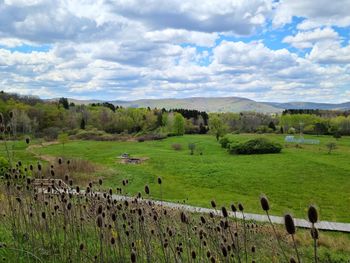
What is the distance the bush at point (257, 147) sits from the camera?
6688cm

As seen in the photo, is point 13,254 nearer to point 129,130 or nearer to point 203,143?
point 203,143

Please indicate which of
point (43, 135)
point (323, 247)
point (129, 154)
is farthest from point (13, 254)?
point (43, 135)

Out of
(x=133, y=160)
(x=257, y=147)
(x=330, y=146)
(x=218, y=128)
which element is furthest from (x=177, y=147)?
(x=330, y=146)

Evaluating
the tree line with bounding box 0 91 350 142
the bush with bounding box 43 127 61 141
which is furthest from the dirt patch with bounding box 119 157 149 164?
the tree line with bounding box 0 91 350 142

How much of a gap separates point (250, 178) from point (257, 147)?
24418 mm

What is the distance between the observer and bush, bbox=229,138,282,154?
66875mm

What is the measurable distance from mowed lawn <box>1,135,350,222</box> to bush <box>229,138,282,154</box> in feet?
7.75

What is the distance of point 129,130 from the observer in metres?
121

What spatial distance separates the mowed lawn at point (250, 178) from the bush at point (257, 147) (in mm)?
2362

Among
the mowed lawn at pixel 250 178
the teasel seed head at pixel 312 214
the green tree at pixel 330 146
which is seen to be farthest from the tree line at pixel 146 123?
the teasel seed head at pixel 312 214

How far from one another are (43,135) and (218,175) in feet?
192

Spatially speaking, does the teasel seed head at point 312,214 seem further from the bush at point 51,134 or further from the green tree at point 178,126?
the green tree at point 178,126

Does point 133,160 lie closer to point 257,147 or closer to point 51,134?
point 257,147

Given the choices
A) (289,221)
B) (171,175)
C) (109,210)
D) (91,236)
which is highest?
(289,221)
